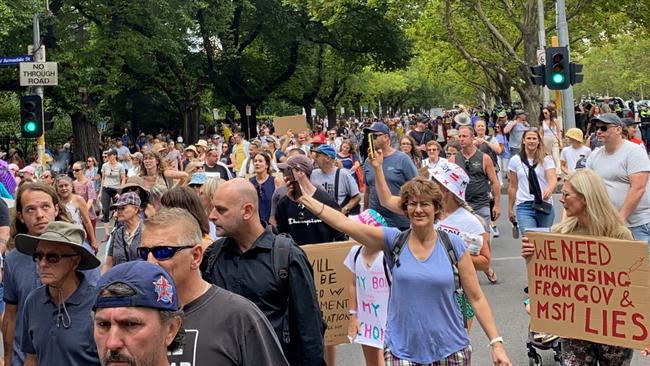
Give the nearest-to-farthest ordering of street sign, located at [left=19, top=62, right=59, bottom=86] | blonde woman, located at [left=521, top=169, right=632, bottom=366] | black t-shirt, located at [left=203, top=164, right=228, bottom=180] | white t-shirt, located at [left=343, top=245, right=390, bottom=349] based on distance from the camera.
Answer: blonde woman, located at [left=521, top=169, right=632, bottom=366]
white t-shirt, located at [left=343, top=245, right=390, bottom=349]
black t-shirt, located at [left=203, top=164, right=228, bottom=180]
street sign, located at [left=19, top=62, right=59, bottom=86]


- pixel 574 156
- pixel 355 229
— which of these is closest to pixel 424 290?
pixel 355 229

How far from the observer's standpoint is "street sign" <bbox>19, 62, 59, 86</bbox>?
1573cm

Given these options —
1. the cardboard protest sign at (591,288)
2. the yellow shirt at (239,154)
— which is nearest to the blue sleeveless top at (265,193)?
the cardboard protest sign at (591,288)

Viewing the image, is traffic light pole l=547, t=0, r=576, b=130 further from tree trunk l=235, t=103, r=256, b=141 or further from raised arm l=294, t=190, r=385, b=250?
tree trunk l=235, t=103, r=256, b=141

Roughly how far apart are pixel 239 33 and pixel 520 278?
3031 cm

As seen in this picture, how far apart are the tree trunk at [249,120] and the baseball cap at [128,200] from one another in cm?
3531

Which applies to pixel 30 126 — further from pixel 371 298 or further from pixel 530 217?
pixel 371 298

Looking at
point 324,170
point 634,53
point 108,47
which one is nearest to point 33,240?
point 324,170

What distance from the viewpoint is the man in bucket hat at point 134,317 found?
2229mm

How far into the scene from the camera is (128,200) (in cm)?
602

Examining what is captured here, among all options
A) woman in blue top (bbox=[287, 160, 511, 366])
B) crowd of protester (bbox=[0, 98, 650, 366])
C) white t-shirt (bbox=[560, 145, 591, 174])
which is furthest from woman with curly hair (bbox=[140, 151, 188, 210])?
woman in blue top (bbox=[287, 160, 511, 366])

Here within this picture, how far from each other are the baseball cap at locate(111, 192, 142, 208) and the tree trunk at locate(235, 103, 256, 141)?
3531cm

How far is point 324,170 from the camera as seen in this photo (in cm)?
850

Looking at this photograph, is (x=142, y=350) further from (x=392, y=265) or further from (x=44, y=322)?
(x=392, y=265)
